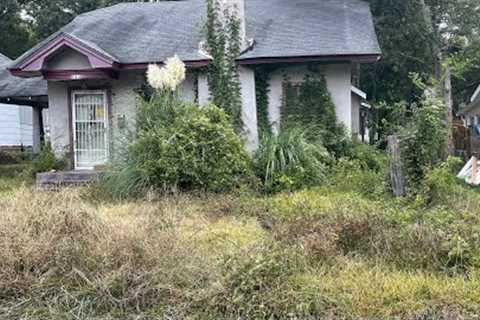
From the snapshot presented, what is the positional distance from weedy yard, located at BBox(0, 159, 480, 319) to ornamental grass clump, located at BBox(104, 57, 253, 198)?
121 inches

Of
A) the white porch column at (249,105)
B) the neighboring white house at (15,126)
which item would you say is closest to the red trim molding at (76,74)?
the white porch column at (249,105)

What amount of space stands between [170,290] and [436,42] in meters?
16.5

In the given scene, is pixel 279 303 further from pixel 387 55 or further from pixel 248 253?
pixel 387 55

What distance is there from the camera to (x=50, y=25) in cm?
2845

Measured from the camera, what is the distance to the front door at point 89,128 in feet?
47.0

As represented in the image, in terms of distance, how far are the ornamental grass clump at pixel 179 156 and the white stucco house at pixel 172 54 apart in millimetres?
2266

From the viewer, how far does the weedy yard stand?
14.9 ft

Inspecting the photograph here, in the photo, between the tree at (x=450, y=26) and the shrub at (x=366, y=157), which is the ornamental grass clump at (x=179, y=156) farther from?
the tree at (x=450, y=26)

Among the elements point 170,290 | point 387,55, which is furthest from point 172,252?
point 387,55

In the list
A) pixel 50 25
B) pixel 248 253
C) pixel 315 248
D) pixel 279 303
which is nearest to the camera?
pixel 279 303

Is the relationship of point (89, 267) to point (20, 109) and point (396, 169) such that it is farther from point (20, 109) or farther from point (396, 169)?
point (20, 109)

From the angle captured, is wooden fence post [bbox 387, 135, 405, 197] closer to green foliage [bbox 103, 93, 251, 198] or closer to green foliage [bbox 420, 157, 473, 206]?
green foliage [bbox 420, 157, 473, 206]

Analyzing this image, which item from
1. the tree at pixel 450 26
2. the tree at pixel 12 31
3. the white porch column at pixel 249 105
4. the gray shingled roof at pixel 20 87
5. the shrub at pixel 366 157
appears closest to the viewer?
the shrub at pixel 366 157

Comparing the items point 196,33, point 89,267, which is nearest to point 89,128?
point 196,33
